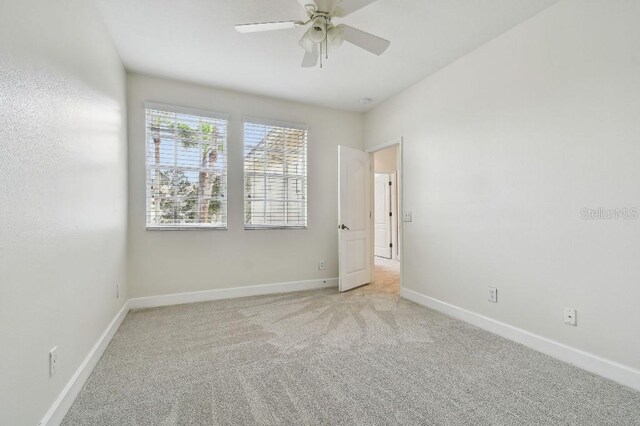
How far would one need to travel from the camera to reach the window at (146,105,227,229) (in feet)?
11.6

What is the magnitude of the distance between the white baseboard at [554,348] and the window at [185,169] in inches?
115

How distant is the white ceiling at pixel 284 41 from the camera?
231 cm

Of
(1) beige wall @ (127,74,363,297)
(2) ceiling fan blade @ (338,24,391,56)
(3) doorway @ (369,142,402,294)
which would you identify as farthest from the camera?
(3) doorway @ (369,142,402,294)

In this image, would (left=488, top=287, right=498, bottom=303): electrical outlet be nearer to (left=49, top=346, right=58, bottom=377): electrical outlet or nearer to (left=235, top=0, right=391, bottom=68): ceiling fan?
(left=235, top=0, right=391, bottom=68): ceiling fan

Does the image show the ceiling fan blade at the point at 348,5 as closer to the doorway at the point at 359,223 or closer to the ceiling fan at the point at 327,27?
the ceiling fan at the point at 327,27

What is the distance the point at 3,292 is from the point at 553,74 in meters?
3.46

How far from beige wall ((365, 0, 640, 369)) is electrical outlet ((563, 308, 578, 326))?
1.4 inches

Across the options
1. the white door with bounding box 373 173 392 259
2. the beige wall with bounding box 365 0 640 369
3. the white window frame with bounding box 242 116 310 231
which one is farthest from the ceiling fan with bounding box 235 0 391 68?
the white door with bounding box 373 173 392 259

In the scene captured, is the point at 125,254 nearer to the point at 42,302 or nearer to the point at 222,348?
the point at 222,348

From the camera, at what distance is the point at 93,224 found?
2.16 meters

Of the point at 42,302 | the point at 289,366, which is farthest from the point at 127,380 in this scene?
the point at 289,366

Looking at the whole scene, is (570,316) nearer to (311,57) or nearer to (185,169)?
(311,57)

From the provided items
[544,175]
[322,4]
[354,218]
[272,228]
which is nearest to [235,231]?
[272,228]

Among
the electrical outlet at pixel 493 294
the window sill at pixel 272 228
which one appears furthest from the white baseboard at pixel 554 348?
the window sill at pixel 272 228
